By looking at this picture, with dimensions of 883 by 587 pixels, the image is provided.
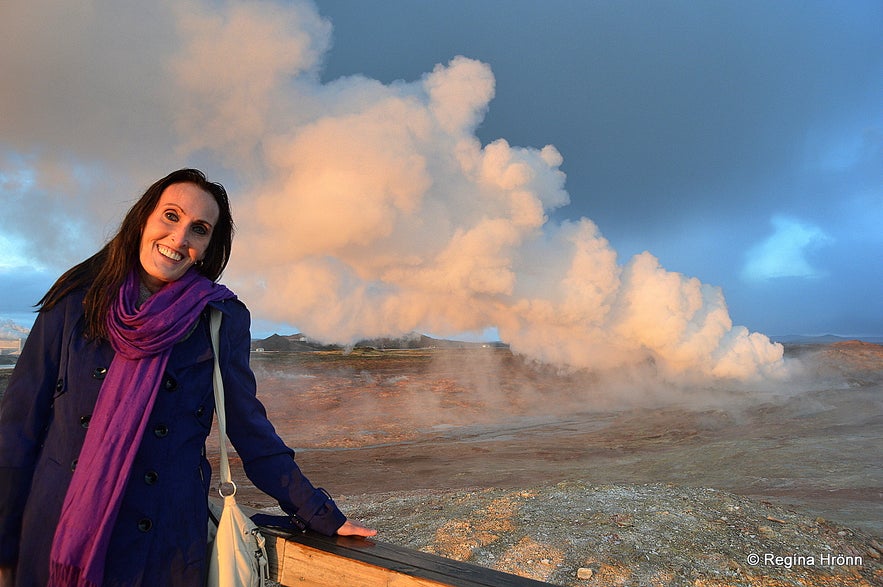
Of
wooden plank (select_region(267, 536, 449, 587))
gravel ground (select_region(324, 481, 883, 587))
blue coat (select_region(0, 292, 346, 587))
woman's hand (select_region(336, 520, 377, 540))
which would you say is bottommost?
gravel ground (select_region(324, 481, 883, 587))

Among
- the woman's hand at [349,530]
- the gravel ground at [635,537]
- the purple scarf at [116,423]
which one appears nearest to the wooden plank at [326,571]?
the woman's hand at [349,530]

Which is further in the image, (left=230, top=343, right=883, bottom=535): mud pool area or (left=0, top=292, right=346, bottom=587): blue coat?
(left=230, top=343, right=883, bottom=535): mud pool area

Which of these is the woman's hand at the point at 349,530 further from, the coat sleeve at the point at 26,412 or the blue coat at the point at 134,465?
the coat sleeve at the point at 26,412

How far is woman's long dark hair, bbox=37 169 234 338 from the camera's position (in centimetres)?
170

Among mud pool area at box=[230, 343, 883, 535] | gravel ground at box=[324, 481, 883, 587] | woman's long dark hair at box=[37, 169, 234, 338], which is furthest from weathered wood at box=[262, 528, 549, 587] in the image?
mud pool area at box=[230, 343, 883, 535]

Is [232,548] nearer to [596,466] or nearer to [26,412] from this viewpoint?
[26,412]

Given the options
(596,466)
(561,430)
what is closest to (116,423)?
(596,466)

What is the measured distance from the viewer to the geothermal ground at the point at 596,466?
5.57m

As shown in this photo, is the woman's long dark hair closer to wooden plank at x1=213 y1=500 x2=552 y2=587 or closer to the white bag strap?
the white bag strap

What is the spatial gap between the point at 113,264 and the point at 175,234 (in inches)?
8.7

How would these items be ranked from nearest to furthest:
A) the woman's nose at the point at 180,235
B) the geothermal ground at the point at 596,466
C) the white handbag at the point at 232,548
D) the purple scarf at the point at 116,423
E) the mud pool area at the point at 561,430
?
1. the purple scarf at the point at 116,423
2. the white handbag at the point at 232,548
3. the woman's nose at the point at 180,235
4. the geothermal ground at the point at 596,466
5. the mud pool area at the point at 561,430

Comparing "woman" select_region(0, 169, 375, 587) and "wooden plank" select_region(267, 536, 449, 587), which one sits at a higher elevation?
"woman" select_region(0, 169, 375, 587)

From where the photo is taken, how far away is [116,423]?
1.60 meters

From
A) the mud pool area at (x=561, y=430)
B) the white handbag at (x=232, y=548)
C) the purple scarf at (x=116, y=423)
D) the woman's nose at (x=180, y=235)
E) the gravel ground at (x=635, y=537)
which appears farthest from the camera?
the mud pool area at (x=561, y=430)
